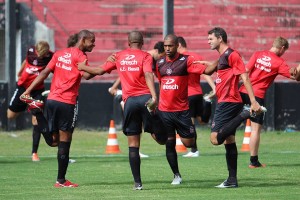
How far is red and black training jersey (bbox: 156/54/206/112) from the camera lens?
13.4 m

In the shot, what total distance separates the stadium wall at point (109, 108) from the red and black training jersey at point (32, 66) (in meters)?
6.02

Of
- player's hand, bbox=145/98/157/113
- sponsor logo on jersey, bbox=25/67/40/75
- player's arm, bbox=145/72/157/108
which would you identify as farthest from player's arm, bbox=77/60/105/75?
sponsor logo on jersey, bbox=25/67/40/75

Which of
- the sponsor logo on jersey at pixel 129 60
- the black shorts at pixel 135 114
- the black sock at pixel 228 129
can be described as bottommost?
the black sock at pixel 228 129

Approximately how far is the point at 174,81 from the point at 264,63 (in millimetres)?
2862

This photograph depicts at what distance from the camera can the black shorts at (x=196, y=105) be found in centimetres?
1842

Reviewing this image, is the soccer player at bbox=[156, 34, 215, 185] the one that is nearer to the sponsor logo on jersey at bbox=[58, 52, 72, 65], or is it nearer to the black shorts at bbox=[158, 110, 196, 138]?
the black shorts at bbox=[158, 110, 196, 138]

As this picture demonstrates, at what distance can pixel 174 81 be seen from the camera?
13.6m

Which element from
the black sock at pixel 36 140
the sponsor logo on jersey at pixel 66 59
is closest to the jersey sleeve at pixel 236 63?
the sponsor logo on jersey at pixel 66 59

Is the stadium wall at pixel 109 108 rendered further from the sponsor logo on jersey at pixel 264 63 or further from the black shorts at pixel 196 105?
the sponsor logo on jersey at pixel 264 63

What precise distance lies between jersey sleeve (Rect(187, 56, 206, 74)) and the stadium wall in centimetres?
1122

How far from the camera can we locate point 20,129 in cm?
2514

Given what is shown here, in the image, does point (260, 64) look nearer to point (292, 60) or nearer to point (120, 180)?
point (120, 180)

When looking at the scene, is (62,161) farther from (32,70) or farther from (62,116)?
(32,70)

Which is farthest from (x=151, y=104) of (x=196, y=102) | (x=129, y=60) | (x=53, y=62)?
(x=196, y=102)
